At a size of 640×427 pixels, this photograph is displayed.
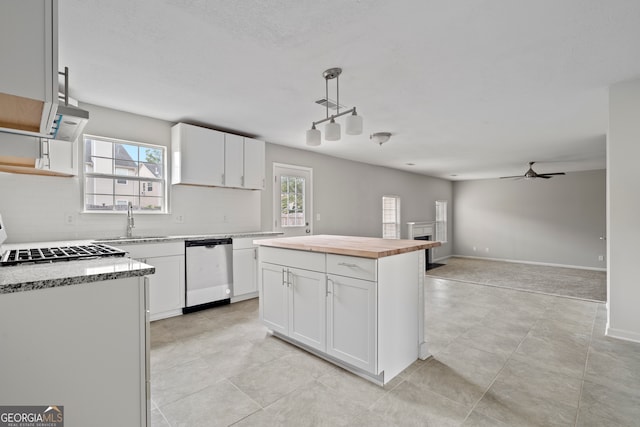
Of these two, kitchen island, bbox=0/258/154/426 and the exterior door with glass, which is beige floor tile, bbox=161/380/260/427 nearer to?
kitchen island, bbox=0/258/154/426

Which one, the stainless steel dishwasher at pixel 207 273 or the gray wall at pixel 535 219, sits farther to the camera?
the gray wall at pixel 535 219

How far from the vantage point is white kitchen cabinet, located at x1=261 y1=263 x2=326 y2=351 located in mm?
2371

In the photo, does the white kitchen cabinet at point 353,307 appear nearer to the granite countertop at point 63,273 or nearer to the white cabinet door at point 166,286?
the granite countertop at point 63,273

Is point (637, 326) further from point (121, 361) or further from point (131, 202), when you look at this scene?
point (131, 202)

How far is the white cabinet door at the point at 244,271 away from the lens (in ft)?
13.1

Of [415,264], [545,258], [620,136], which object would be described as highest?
[620,136]

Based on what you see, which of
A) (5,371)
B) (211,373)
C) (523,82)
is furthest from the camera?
(523,82)

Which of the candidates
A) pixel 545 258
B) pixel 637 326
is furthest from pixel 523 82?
pixel 545 258

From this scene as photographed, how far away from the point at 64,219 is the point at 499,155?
6.82m

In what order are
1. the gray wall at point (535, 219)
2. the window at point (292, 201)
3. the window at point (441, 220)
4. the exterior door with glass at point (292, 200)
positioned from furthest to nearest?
the window at point (441, 220)
the gray wall at point (535, 219)
the window at point (292, 201)
the exterior door with glass at point (292, 200)

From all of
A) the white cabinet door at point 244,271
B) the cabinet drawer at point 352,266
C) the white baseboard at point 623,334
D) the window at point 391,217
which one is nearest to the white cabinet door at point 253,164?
the white cabinet door at point 244,271

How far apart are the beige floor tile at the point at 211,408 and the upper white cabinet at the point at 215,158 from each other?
2.48 meters

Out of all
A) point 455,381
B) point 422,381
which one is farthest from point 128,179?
point 455,381

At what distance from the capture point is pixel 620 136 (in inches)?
111
